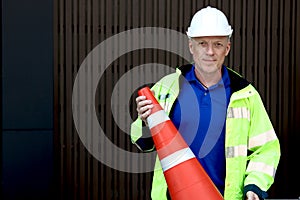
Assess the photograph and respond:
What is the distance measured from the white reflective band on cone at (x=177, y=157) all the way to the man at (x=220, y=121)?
7 cm

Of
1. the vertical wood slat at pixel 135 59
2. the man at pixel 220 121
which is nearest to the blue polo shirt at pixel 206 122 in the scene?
the man at pixel 220 121

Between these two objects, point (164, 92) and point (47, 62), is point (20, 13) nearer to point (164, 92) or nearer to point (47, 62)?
point (47, 62)

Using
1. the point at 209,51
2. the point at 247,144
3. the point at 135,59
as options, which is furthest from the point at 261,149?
the point at 135,59

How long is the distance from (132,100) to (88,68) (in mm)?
583

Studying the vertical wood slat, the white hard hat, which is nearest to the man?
the white hard hat

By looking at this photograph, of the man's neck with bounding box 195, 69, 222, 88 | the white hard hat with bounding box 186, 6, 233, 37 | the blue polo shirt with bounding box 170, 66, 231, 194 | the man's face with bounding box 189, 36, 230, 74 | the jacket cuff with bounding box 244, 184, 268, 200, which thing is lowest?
the jacket cuff with bounding box 244, 184, 268, 200

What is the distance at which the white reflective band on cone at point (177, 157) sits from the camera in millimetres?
3471

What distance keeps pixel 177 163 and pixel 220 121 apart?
0.33 metres

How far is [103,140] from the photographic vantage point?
7141 mm

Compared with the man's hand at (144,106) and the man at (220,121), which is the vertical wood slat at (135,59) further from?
the man's hand at (144,106)

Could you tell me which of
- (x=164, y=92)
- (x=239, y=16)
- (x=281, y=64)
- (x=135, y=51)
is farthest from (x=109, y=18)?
(x=164, y=92)

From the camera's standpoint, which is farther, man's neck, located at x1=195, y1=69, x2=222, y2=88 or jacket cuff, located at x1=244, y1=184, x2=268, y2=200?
man's neck, located at x1=195, y1=69, x2=222, y2=88

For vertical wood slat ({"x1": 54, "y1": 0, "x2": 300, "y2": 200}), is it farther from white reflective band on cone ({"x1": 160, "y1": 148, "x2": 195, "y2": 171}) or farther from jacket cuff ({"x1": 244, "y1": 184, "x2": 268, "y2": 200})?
jacket cuff ({"x1": 244, "y1": 184, "x2": 268, "y2": 200})

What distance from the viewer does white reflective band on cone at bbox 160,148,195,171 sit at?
347 cm
